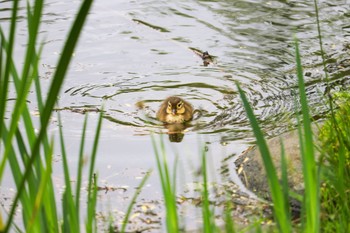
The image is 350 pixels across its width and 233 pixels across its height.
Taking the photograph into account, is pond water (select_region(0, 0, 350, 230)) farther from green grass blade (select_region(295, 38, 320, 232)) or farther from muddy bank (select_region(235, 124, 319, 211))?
green grass blade (select_region(295, 38, 320, 232))

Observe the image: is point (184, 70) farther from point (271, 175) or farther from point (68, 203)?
point (271, 175)

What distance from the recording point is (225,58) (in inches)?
354

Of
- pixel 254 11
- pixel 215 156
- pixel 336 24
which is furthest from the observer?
pixel 254 11

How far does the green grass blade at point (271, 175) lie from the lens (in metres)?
1.71

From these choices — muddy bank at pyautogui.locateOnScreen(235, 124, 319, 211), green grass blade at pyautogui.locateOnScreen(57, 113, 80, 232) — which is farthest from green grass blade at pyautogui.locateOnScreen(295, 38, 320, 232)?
muddy bank at pyautogui.locateOnScreen(235, 124, 319, 211)

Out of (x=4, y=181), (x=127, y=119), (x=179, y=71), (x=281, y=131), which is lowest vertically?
(x=4, y=181)

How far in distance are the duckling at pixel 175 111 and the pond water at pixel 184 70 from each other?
106 mm

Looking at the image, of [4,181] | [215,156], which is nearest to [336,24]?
[215,156]

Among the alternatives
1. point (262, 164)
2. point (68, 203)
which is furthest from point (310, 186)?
point (262, 164)

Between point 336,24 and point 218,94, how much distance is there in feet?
7.50

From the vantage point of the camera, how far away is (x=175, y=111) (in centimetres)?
751

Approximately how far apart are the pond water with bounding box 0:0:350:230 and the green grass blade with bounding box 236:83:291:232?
3.87 meters

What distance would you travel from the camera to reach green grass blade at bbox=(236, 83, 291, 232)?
1.71 m

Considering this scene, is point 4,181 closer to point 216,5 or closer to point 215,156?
point 215,156
